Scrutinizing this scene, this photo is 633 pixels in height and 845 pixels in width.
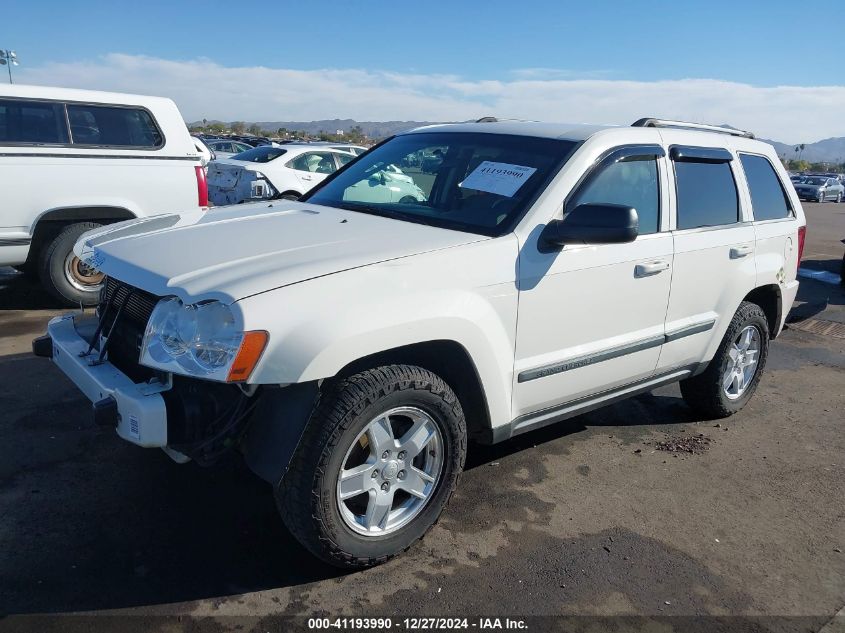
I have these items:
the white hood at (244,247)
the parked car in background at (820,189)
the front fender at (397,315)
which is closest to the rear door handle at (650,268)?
the front fender at (397,315)

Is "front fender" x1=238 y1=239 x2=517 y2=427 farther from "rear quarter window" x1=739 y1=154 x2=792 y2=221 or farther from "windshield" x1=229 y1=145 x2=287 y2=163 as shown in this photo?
"windshield" x1=229 y1=145 x2=287 y2=163

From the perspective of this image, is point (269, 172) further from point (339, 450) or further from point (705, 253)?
point (339, 450)

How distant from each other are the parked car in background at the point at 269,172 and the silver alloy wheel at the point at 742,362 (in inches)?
330

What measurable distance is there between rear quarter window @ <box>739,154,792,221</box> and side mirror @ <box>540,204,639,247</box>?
195cm

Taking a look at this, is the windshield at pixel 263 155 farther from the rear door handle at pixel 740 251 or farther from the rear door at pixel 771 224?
the rear door handle at pixel 740 251

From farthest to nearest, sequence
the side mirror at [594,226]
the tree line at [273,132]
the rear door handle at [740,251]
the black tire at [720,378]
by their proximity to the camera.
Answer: the tree line at [273,132], the black tire at [720,378], the rear door handle at [740,251], the side mirror at [594,226]

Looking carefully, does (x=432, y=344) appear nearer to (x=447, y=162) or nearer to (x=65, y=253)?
(x=447, y=162)

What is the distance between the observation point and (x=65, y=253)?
21.7 ft

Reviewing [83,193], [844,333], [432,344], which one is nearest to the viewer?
[432,344]

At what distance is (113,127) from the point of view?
6.87 m

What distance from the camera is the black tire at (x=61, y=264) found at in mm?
6539

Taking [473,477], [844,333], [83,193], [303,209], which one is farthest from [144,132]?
[844,333]

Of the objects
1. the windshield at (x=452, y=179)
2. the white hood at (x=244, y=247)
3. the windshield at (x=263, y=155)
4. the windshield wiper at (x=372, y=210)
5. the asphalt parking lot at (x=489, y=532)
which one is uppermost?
the windshield at (x=452, y=179)

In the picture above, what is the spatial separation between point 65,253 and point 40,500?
3.82 metres
